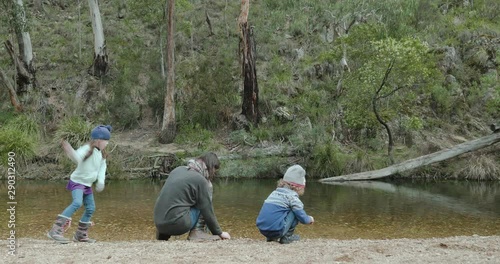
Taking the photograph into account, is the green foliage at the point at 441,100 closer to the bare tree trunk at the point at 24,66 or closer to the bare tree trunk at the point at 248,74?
the bare tree trunk at the point at 248,74

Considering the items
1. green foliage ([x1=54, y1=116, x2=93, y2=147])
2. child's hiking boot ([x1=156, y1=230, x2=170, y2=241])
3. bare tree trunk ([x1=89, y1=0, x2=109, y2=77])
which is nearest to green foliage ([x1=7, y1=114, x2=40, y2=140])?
green foliage ([x1=54, y1=116, x2=93, y2=147])

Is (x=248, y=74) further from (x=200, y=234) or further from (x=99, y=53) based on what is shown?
(x=200, y=234)

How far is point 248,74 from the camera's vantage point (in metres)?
26.7

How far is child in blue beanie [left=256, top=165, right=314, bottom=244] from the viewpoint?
25.2 ft

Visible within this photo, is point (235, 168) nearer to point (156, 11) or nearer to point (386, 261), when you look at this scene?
point (156, 11)

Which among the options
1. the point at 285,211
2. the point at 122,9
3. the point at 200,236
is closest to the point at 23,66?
the point at 122,9

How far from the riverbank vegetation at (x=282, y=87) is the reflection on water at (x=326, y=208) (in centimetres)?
241

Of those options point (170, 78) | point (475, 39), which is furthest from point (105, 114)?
point (475, 39)

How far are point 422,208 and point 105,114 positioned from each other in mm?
16421

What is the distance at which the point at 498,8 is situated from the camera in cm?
3431

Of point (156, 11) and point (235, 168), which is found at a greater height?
point (156, 11)

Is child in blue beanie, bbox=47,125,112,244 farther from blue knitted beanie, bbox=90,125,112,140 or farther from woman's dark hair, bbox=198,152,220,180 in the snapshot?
woman's dark hair, bbox=198,152,220,180

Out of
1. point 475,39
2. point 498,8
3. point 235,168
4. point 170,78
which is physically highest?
point 498,8

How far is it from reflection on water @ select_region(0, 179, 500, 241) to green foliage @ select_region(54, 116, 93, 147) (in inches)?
96.6
